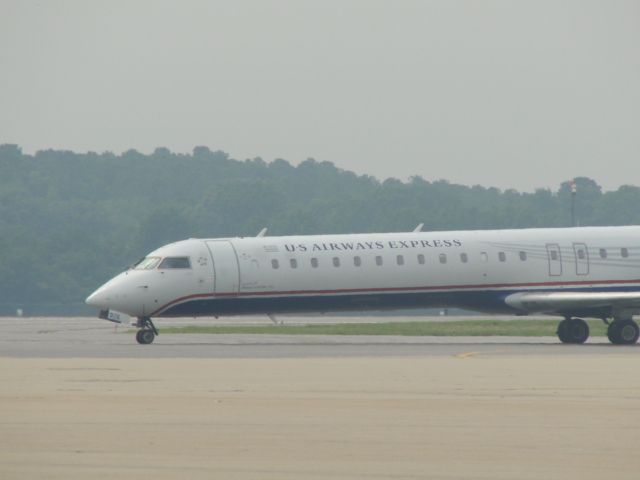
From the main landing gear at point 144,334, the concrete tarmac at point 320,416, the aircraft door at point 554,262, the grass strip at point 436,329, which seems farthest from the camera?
the grass strip at point 436,329

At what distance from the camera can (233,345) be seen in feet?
129

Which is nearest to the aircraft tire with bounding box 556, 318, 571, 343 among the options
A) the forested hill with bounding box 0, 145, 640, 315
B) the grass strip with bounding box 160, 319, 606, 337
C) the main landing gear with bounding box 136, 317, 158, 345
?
the grass strip with bounding box 160, 319, 606, 337

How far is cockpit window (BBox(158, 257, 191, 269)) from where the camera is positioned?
4025 cm

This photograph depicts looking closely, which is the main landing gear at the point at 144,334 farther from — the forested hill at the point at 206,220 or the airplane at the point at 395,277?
the forested hill at the point at 206,220

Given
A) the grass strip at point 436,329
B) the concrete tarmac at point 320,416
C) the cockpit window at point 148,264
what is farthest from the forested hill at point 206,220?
the concrete tarmac at point 320,416

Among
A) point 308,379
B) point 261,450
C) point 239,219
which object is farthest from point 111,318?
point 239,219

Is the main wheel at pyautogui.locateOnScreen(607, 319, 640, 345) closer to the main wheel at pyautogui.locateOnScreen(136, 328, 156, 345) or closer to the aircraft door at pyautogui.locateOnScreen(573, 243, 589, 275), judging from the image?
the aircraft door at pyautogui.locateOnScreen(573, 243, 589, 275)

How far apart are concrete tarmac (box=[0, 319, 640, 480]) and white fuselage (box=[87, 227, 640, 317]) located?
6637mm

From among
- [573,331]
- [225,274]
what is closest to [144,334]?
[225,274]

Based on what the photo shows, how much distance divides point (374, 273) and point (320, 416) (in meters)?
21.6

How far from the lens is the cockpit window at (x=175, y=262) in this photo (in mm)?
40250

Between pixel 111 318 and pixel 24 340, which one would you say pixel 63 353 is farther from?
pixel 24 340

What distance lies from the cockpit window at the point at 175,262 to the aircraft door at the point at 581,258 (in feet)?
31.8

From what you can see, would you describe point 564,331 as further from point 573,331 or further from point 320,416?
point 320,416
